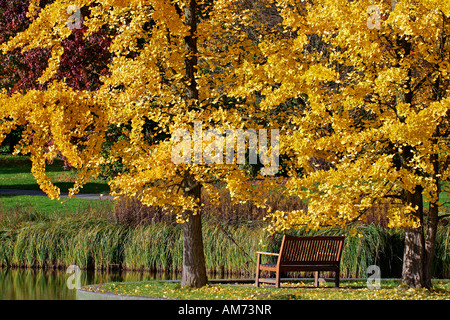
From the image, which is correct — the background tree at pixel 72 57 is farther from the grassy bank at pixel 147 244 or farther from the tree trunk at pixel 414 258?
the tree trunk at pixel 414 258

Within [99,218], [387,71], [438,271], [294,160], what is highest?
[387,71]

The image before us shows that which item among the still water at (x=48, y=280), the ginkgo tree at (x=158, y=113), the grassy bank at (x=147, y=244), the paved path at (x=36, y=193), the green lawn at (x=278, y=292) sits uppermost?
the ginkgo tree at (x=158, y=113)

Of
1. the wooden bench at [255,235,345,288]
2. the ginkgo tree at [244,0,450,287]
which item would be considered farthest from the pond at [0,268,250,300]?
the ginkgo tree at [244,0,450,287]

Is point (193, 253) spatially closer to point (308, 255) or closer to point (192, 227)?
point (192, 227)

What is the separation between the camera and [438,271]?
13.7 metres

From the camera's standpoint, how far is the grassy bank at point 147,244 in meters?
13.6

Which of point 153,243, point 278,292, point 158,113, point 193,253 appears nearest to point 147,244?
point 153,243

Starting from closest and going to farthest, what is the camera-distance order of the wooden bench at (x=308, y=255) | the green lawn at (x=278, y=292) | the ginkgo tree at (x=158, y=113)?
the ginkgo tree at (x=158, y=113) < the green lawn at (x=278, y=292) < the wooden bench at (x=308, y=255)

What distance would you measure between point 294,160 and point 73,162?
3.42m

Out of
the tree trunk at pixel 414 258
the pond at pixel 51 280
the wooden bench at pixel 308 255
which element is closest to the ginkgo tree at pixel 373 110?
the tree trunk at pixel 414 258

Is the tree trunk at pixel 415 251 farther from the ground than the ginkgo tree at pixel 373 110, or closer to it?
closer to it

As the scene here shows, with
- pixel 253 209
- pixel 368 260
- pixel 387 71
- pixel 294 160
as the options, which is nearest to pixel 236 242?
pixel 253 209

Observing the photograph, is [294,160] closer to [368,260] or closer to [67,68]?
[368,260]

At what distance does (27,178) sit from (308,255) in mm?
24200
